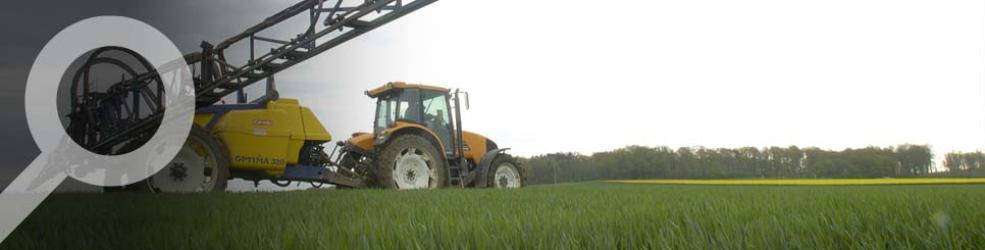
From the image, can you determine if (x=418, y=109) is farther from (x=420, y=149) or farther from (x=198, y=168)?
(x=198, y=168)

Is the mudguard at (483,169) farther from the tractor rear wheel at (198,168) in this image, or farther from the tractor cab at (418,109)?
the tractor rear wheel at (198,168)

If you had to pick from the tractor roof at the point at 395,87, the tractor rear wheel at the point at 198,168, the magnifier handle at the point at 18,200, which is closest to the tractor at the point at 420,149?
the tractor roof at the point at 395,87

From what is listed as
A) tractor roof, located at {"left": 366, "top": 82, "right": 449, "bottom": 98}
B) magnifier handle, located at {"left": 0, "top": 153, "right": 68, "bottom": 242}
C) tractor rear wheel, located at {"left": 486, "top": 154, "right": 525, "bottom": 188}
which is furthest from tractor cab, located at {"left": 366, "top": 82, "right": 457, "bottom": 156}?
magnifier handle, located at {"left": 0, "top": 153, "right": 68, "bottom": 242}

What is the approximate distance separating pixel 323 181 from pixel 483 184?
2.26 m

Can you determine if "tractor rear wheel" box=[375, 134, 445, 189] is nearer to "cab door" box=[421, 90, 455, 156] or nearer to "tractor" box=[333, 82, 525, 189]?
"tractor" box=[333, 82, 525, 189]

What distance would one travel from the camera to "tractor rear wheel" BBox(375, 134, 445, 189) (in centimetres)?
694

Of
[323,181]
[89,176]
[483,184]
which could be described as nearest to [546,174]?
[483,184]

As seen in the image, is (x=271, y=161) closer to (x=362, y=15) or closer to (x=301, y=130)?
(x=301, y=130)

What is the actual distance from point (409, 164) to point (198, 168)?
247 cm

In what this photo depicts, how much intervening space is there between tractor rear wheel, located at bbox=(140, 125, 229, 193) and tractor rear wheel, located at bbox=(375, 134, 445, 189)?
1.77 metres

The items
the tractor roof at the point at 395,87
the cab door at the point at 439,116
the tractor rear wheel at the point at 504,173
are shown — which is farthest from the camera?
the tractor rear wheel at the point at 504,173

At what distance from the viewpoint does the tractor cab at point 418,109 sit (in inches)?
312

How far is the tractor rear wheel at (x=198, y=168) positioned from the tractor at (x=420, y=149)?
174 cm

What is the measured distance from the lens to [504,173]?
8.71m
